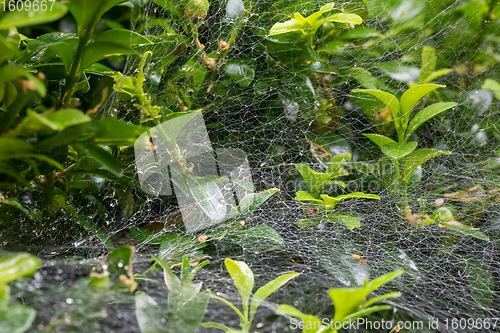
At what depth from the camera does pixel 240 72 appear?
0.98m

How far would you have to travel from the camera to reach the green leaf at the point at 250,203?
80 cm

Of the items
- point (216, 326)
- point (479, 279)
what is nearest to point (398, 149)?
point (479, 279)

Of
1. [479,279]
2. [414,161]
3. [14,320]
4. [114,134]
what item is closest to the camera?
[14,320]

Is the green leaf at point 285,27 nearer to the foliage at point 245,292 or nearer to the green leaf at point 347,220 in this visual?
the green leaf at point 347,220

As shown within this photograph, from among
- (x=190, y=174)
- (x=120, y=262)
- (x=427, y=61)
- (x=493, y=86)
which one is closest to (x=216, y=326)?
(x=120, y=262)

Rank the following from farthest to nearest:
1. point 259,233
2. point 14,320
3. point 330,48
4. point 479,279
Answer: point 330,48
point 479,279
point 259,233
point 14,320

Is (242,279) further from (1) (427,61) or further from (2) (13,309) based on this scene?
(1) (427,61)

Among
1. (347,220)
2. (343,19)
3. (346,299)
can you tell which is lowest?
(347,220)

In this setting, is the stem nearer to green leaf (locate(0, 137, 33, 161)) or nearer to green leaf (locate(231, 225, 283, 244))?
green leaf (locate(0, 137, 33, 161))

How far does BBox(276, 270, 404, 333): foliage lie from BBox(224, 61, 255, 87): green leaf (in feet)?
2.21

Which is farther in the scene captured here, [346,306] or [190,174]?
[190,174]

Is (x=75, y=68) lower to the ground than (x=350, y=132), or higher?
higher

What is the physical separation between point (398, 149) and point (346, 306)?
1.82 ft

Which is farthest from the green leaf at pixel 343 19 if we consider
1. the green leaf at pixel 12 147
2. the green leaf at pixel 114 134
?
the green leaf at pixel 12 147
